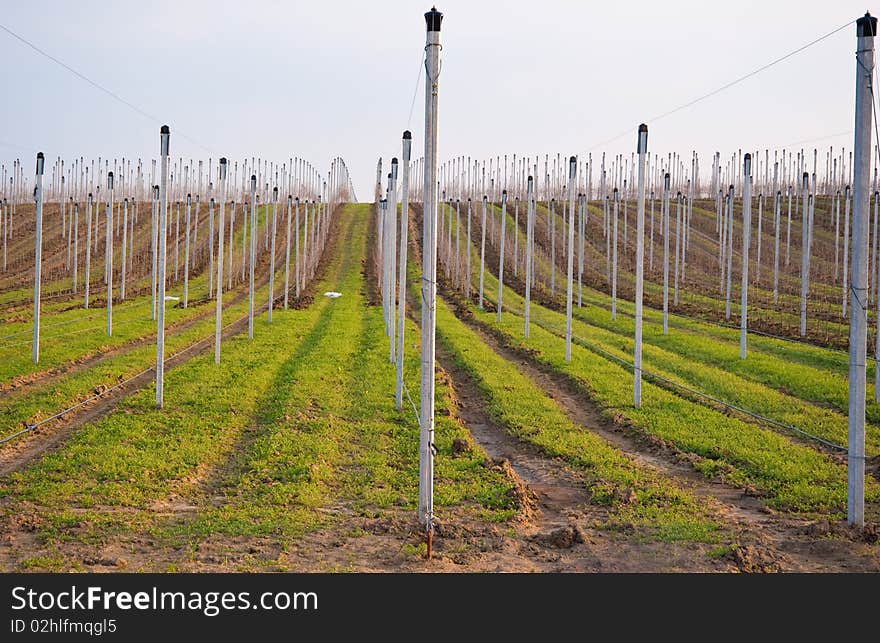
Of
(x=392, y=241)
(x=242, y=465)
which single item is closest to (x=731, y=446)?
(x=242, y=465)

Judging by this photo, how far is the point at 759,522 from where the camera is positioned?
9.06m

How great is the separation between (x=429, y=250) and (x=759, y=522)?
461cm

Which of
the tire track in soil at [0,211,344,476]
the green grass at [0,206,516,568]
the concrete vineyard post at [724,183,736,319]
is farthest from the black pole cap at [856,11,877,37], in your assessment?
the concrete vineyard post at [724,183,736,319]

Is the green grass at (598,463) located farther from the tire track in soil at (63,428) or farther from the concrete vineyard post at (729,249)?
the concrete vineyard post at (729,249)

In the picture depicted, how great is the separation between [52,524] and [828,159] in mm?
71115

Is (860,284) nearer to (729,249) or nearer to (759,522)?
(759,522)

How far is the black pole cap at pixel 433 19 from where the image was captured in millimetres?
8336

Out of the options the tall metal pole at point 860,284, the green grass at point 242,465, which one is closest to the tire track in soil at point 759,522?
the tall metal pole at point 860,284

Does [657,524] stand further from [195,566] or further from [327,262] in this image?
[327,262]

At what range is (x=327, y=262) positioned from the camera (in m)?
53.4

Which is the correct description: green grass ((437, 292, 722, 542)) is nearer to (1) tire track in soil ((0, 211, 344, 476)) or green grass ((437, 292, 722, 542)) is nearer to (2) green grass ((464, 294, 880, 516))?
(2) green grass ((464, 294, 880, 516))

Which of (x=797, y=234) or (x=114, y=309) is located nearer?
(x=114, y=309)

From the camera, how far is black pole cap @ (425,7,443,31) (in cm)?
834
